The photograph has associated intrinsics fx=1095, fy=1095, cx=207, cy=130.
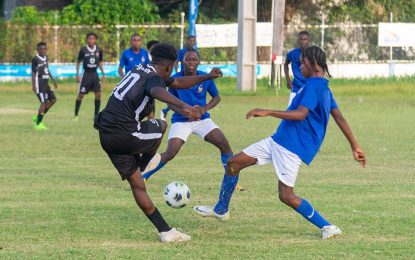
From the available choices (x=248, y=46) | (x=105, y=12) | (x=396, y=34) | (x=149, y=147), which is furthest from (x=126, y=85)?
(x=396, y=34)

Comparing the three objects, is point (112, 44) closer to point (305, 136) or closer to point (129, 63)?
point (129, 63)

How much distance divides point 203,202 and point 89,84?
45.7ft

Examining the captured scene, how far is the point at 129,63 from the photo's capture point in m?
23.4

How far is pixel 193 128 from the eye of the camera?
13.9 metres

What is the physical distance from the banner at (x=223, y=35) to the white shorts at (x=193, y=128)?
94.9 ft

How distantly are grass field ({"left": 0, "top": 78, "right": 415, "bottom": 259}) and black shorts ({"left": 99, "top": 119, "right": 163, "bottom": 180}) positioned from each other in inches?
27.5

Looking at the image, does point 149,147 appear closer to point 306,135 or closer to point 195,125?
point 306,135

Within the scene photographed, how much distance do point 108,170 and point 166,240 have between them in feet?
21.4

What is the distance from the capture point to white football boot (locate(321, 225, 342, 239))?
10.4m

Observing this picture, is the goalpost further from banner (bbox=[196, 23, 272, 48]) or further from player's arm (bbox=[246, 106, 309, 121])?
player's arm (bbox=[246, 106, 309, 121])

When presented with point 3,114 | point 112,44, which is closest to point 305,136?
point 3,114

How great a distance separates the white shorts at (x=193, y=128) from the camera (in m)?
13.9

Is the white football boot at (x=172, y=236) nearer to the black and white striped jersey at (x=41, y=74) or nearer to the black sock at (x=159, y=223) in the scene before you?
the black sock at (x=159, y=223)

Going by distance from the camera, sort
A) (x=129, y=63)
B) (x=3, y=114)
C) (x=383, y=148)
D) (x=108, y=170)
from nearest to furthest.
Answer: (x=108, y=170), (x=383, y=148), (x=129, y=63), (x=3, y=114)
